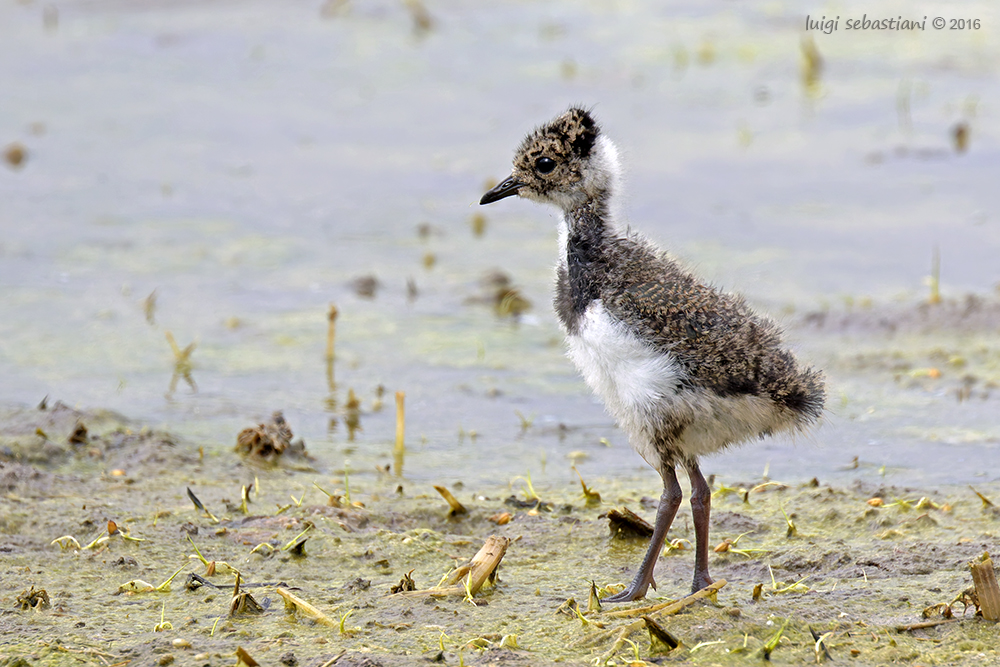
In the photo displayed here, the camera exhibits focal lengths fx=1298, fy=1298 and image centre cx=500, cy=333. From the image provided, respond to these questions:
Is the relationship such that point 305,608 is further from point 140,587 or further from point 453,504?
point 453,504

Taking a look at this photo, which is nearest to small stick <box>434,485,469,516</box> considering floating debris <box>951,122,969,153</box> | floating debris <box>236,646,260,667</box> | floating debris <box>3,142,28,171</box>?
floating debris <box>236,646,260,667</box>

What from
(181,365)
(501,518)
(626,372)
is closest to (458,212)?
(181,365)

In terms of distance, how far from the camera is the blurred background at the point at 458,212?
6547mm

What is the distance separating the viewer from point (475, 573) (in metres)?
4.27

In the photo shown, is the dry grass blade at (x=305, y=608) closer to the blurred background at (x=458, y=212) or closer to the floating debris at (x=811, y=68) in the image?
the blurred background at (x=458, y=212)

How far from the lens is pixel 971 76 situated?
1155 cm

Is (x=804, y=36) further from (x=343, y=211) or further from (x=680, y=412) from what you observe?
(x=680, y=412)

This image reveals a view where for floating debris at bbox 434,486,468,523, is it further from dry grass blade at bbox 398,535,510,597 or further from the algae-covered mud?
dry grass blade at bbox 398,535,510,597

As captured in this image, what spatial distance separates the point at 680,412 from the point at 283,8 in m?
11.2

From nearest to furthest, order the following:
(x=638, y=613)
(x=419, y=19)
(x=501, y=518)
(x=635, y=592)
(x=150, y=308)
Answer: (x=638, y=613) < (x=635, y=592) < (x=501, y=518) < (x=150, y=308) < (x=419, y=19)

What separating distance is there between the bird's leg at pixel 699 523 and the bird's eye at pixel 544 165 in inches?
46.8

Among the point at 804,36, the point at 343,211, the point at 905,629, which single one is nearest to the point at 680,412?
the point at 905,629

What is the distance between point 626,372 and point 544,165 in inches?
37.4

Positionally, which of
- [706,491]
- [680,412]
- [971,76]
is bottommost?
[706,491]
